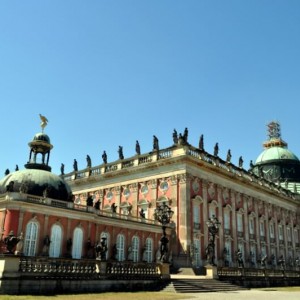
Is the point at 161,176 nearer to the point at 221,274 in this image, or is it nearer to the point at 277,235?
the point at 221,274

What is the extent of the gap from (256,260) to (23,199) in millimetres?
32646

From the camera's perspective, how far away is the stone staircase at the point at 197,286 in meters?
24.8

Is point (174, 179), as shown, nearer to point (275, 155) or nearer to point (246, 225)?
point (246, 225)

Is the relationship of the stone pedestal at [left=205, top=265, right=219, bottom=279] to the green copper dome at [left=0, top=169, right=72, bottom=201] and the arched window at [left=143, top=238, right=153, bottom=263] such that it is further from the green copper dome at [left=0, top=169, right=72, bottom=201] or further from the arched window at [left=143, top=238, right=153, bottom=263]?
the green copper dome at [left=0, top=169, right=72, bottom=201]

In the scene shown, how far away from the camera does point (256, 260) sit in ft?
164

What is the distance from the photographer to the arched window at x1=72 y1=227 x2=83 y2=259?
32641 mm

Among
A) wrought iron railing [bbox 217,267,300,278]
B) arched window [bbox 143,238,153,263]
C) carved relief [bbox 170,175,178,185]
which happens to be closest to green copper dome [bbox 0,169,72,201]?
arched window [bbox 143,238,153,263]

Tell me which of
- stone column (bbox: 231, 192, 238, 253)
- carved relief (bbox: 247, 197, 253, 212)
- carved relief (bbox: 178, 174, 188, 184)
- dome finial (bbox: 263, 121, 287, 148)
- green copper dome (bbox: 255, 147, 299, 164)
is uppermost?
dome finial (bbox: 263, 121, 287, 148)

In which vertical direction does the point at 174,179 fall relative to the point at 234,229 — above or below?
above

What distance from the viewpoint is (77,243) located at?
3288 cm

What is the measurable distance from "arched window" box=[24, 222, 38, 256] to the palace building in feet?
0.25

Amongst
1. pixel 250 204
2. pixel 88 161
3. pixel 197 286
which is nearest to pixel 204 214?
pixel 250 204

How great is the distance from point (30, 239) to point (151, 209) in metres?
16.2

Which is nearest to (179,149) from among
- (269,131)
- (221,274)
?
(221,274)
